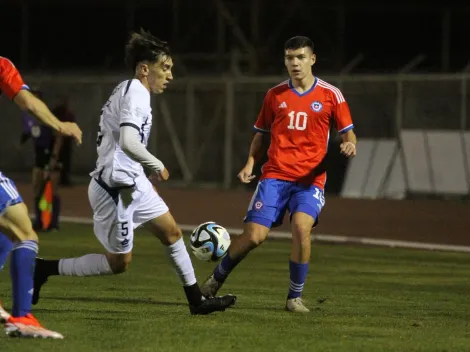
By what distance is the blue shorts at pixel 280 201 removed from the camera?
10656 millimetres

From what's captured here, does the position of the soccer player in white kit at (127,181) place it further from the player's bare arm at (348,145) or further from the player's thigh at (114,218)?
the player's bare arm at (348,145)

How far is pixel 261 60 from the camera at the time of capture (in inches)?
1342

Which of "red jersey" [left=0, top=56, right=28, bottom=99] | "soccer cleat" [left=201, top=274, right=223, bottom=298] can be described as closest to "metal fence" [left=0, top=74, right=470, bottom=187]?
"soccer cleat" [left=201, top=274, right=223, bottom=298]

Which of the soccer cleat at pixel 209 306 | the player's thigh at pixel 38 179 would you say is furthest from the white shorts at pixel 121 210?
the player's thigh at pixel 38 179

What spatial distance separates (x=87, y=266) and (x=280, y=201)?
1735mm

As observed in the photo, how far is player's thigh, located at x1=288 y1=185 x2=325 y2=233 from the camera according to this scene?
414 inches

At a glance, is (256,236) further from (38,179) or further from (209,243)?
(38,179)

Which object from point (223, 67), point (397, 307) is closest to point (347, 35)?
point (223, 67)

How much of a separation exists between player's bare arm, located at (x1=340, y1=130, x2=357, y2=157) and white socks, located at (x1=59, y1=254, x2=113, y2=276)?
6.90ft

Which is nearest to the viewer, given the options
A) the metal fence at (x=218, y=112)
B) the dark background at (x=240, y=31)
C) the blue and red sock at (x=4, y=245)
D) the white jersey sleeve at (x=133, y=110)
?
the blue and red sock at (x=4, y=245)

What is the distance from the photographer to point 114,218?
31.9 feet

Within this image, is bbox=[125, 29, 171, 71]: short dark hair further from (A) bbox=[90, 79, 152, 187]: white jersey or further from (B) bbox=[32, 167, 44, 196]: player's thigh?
(B) bbox=[32, 167, 44, 196]: player's thigh

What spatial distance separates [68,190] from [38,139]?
12786 millimetres

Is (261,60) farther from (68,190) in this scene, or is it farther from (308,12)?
(68,190)
